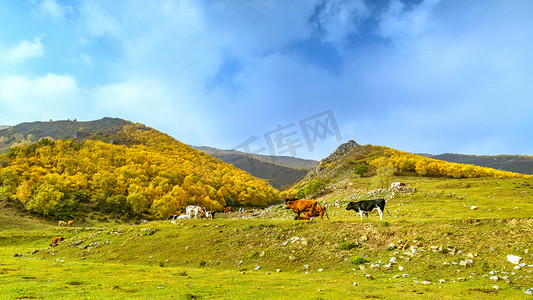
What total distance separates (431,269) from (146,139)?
613 feet

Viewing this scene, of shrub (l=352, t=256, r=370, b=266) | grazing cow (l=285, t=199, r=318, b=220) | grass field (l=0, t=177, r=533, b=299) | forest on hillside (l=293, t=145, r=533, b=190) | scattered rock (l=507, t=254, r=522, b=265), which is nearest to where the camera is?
grass field (l=0, t=177, r=533, b=299)

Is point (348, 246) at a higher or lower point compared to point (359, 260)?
higher

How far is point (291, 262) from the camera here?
16422 millimetres

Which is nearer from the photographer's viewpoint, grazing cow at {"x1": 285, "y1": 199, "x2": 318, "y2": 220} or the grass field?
the grass field

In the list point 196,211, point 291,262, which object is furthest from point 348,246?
point 196,211

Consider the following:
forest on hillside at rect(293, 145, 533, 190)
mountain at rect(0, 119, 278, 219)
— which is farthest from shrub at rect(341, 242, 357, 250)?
mountain at rect(0, 119, 278, 219)

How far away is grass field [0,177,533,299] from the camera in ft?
33.3

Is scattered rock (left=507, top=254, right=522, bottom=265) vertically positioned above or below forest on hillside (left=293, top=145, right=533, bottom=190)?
below

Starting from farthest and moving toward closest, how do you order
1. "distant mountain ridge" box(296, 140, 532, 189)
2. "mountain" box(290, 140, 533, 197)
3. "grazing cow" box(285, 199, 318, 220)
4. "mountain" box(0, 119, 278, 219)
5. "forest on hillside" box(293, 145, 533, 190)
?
1. "distant mountain ridge" box(296, 140, 532, 189)
2. "forest on hillside" box(293, 145, 533, 190)
3. "mountain" box(290, 140, 533, 197)
4. "mountain" box(0, 119, 278, 219)
5. "grazing cow" box(285, 199, 318, 220)

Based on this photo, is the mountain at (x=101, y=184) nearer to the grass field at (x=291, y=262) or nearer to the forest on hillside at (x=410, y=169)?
the forest on hillside at (x=410, y=169)

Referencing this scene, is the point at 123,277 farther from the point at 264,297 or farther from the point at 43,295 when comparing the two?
the point at 264,297

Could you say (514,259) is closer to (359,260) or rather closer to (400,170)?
(359,260)

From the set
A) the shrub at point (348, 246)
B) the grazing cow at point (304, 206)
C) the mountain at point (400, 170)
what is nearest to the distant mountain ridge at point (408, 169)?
the mountain at point (400, 170)

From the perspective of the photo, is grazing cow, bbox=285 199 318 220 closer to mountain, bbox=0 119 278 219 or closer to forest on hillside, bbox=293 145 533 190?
forest on hillside, bbox=293 145 533 190
